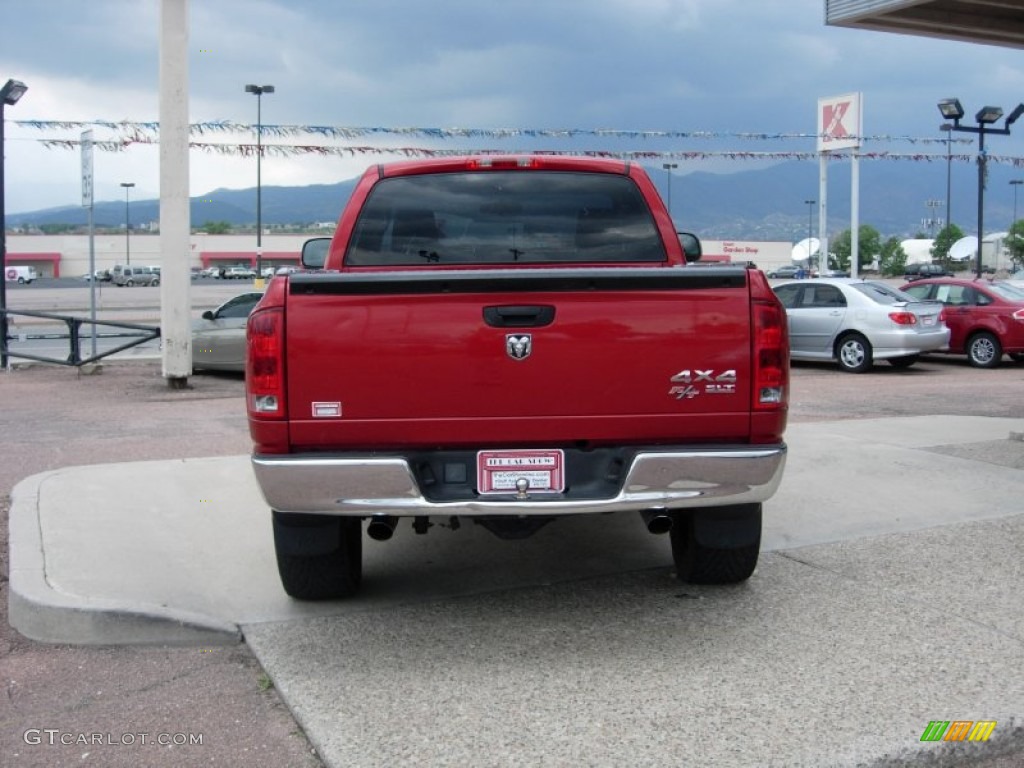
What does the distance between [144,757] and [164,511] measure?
3.29m

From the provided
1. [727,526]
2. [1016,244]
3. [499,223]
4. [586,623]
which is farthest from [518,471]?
[1016,244]

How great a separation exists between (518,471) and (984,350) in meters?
15.8

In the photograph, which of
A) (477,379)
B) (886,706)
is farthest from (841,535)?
(477,379)

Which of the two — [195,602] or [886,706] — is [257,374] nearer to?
[195,602]

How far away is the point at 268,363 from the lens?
434 centimetres

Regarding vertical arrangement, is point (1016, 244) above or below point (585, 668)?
above

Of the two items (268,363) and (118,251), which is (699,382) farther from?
(118,251)

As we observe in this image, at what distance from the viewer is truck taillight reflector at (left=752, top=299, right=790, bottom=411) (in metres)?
4.41

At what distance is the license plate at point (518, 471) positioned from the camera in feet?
14.6

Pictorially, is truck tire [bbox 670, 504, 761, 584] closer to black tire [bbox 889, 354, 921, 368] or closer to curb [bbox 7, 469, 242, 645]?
curb [bbox 7, 469, 242, 645]

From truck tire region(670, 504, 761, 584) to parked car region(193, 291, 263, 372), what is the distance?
436 inches

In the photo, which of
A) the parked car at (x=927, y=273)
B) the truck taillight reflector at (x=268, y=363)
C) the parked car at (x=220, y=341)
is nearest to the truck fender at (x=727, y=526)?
the truck taillight reflector at (x=268, y=363)

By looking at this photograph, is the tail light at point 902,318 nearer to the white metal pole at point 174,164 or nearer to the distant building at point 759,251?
the white metal pole at point 174,164

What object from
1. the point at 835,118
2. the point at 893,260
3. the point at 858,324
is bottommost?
the point at 858,324
